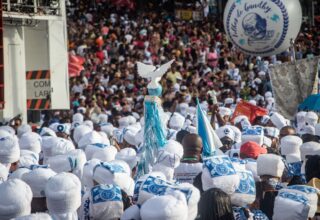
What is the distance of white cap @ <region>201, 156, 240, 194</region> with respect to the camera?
6316mm

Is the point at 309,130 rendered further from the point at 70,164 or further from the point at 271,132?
the point at 70,164

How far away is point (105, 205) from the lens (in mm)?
6082

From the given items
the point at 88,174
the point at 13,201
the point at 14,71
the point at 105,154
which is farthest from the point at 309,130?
the point at 13,201

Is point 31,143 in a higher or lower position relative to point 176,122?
higher

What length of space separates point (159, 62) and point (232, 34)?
10.5m

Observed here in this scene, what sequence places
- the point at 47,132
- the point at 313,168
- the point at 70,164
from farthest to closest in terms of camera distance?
the point at 47,132 → the point at 70,164 → the point at 313,168

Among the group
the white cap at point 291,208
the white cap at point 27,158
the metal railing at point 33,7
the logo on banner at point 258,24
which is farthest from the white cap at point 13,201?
the logo on banner at point 258,24

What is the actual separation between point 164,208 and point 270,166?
2.18 m

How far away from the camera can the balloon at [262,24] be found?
13859 millimetres

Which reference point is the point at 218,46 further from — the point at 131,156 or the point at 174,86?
the point at 131,156

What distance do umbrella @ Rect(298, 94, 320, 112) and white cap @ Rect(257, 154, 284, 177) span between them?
19.8 ft

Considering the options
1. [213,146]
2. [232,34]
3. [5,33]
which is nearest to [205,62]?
[232,34]

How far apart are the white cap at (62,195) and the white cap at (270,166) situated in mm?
1869

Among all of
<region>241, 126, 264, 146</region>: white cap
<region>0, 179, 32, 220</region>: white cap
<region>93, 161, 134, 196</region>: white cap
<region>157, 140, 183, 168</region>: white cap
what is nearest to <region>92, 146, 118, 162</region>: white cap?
<region>157, 140, 183, 168</region>: white cap
